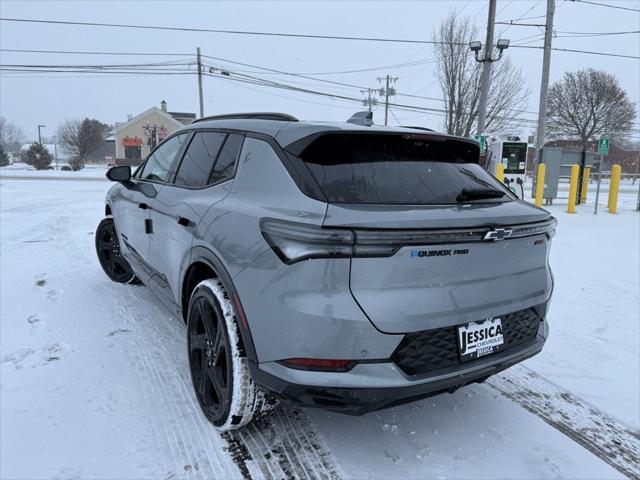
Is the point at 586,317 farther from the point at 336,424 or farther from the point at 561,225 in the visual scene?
the point at 561,225

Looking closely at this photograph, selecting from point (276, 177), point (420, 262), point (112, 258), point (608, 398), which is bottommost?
point (608, 398)

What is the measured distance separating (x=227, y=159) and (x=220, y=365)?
3.87ft

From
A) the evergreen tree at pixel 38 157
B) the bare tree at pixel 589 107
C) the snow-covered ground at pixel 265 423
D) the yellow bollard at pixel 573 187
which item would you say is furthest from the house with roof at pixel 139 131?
the snow-covered ground at pixel 265 423

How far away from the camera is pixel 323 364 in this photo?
1959 millimetres

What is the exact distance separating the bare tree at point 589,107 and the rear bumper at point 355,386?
1757 inches

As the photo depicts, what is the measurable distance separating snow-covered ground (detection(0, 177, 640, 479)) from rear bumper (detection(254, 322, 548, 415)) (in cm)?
46

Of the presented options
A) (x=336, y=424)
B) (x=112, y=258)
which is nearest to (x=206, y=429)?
(x=336, y=424)

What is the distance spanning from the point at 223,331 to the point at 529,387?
2.14 m

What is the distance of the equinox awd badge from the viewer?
215cm

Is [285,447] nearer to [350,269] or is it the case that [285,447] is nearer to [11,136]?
[350,269]

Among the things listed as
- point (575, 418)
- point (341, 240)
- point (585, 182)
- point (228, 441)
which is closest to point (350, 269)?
point (341, 240)

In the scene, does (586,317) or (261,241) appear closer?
(261,241)

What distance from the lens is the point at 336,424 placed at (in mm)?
2637

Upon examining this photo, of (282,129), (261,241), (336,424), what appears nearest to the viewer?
(261,241)
